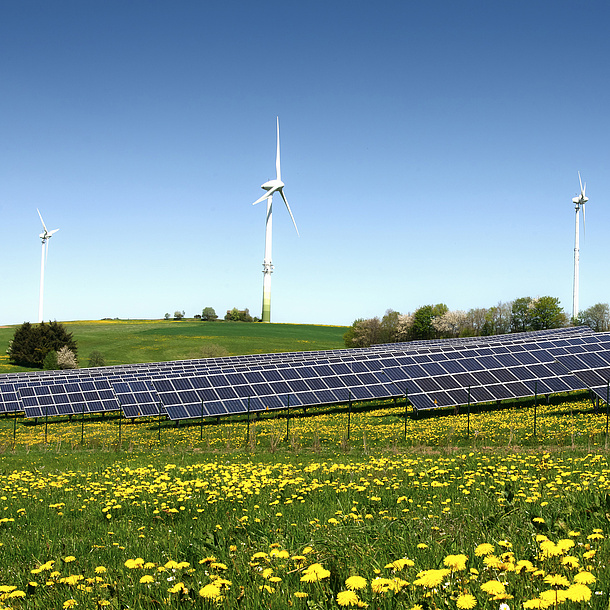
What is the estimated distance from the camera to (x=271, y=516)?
325 inches

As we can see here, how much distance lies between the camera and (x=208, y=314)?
179m

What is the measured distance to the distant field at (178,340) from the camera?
108062 millimetres

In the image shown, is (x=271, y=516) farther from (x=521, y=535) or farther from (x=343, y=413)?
(x=343, y=413)

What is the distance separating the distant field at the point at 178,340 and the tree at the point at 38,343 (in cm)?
292

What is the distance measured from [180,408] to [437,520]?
27627mm

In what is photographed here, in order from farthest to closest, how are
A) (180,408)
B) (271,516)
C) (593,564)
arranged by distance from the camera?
(180,408) → (271,516) → (593,564)

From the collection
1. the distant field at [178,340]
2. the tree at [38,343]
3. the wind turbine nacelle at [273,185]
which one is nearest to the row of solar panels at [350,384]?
the tree at [38,343]

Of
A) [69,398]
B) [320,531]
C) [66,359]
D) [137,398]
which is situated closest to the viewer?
[320,531]

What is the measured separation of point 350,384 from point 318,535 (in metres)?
28.9

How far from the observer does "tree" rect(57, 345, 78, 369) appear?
3497 inches

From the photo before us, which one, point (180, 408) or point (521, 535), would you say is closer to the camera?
point (521, 535)

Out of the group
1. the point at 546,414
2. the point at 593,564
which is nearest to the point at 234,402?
the point at 546,414

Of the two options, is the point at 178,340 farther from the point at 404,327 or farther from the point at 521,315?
the point at 521,315

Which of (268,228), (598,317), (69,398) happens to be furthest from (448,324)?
(69,398)
